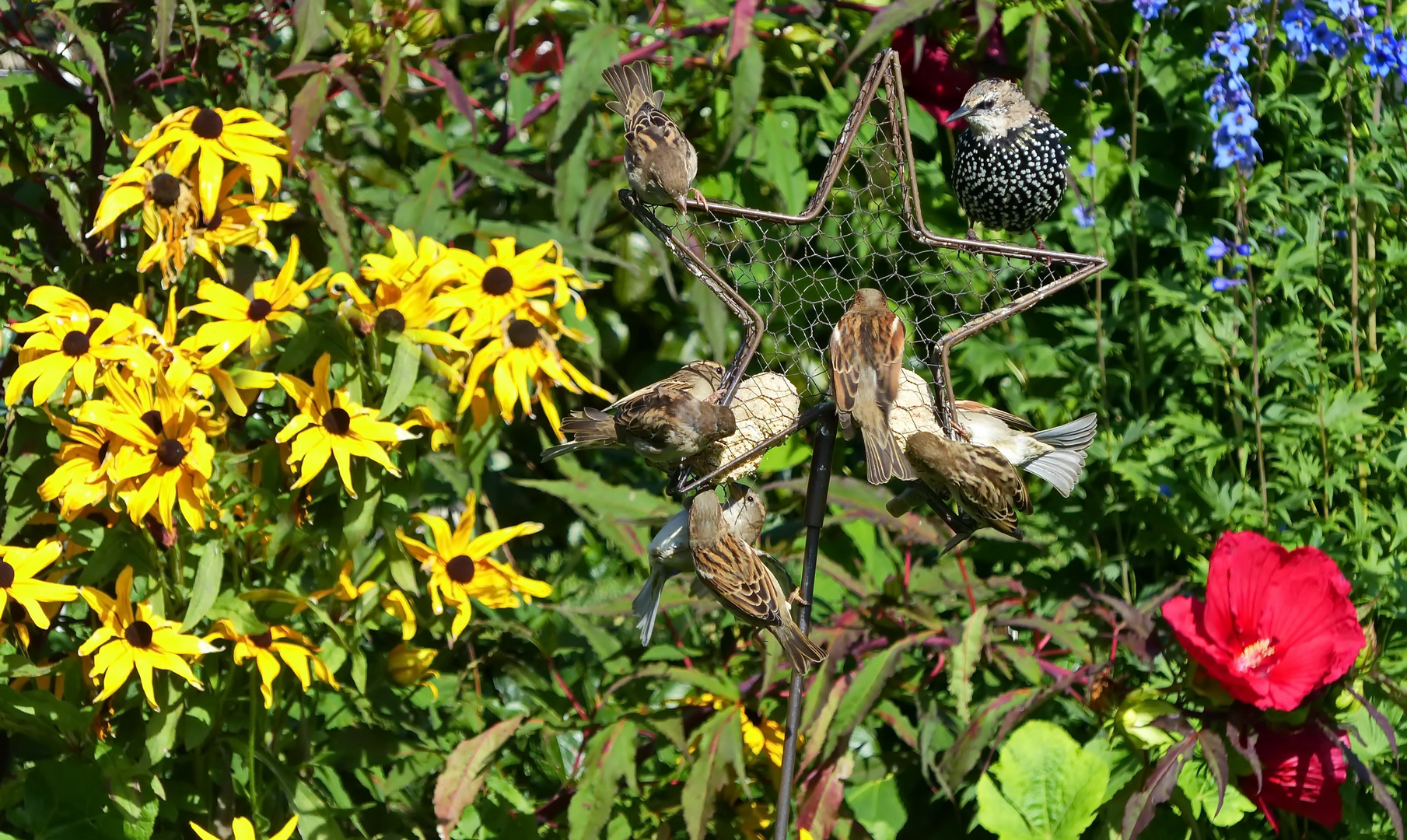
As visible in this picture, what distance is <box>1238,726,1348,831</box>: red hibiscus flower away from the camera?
1.48 metres

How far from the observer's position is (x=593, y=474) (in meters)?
1.90

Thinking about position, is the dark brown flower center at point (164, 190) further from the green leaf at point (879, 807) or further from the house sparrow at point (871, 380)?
the green leaf at point (879, 807)

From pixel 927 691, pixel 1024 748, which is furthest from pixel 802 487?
pixel 1024 748

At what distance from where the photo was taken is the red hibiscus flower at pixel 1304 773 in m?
1.48

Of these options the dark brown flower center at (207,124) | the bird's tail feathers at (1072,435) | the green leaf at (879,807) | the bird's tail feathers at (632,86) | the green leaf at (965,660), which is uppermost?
the bird's tail feathers at (632,86)

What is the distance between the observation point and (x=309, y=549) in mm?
1403

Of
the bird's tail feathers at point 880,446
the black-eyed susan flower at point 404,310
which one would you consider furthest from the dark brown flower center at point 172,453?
the bird's tail feathers at point 880,446

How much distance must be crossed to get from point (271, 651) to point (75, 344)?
1.21 feet

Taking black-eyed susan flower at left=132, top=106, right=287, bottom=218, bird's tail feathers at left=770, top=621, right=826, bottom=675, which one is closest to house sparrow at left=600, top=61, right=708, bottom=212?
bird's tail feathers at left=770, top=621, right=826, bottom=675

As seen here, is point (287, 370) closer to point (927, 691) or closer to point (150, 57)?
point (150, 57)

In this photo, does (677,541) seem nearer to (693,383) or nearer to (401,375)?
(693,383)

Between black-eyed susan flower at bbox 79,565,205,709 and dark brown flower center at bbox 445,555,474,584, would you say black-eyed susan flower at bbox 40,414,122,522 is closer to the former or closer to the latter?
black-eyed susan flower at bbox 79,565,205,709

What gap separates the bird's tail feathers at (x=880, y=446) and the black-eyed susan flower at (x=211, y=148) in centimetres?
81

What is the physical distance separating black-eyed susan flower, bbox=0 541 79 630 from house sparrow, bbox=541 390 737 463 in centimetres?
65
